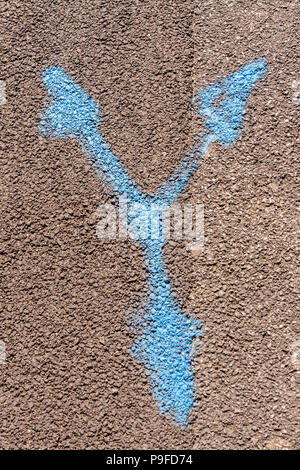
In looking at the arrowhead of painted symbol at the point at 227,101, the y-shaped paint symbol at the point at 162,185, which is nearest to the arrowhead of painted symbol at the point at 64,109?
the y-shaped paint symbol at the point at 162,185

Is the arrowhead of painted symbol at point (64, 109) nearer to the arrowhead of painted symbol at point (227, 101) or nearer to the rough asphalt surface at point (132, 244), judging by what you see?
the rough asphalt surface at point (132, 244)

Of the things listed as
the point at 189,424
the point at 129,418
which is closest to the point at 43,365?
the point at 129,418

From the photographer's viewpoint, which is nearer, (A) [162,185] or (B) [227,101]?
(A) [162,185]

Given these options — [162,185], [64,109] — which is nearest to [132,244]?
[162,185]

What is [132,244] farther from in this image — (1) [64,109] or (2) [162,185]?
(1) [64,109]

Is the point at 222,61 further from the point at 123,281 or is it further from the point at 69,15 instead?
the point at 123,281

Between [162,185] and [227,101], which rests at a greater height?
[227,101]
